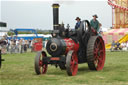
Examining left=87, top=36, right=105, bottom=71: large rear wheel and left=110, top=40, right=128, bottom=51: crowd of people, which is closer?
left=87, top=36, right=105, bottom=71: large rear wheel

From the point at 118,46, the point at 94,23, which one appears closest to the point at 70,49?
the point at 94,23

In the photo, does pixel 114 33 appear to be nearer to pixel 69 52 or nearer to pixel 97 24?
pixel 97 24

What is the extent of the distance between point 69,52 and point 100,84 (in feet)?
5.59

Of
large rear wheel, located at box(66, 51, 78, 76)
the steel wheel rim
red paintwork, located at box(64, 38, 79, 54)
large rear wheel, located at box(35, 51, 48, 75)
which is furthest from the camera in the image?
the steel wheel rim

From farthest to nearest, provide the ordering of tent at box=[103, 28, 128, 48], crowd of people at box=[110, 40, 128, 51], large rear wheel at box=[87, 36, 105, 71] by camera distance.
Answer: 1. tent at box=[103, 28, 128, 48]
2. crowd of people at box=[110, 40, 128, 51]
3. large rear wheel at box=[87, 36, 105, 71]

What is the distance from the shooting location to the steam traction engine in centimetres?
707

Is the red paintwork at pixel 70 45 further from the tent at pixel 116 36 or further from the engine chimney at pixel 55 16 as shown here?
the tent at pixel 116 36

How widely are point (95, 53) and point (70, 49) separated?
40.3 inches

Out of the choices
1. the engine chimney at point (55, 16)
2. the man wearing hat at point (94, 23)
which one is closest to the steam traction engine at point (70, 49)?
the engine chimney at point (55, 16)

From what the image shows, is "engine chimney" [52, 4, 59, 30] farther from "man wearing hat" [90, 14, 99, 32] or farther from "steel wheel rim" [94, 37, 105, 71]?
"man wearing hat" [90, 14, 99, 32]

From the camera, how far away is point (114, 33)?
23.8m

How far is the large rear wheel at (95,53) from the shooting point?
7.62 meters

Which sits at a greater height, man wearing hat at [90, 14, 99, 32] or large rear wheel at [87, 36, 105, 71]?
man wearing hat at [90, 14, 99, 32]

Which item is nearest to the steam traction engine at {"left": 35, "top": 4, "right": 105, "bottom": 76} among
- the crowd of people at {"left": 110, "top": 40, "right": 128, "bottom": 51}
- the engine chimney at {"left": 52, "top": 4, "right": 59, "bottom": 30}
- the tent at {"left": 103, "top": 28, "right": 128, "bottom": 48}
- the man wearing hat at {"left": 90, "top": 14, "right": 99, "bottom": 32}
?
the engine chimney at {"left": 52, "top": 4, "right": 59, "bottom": 30}
